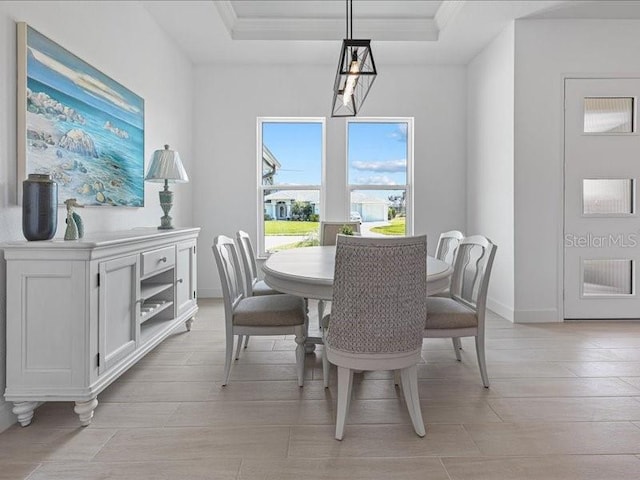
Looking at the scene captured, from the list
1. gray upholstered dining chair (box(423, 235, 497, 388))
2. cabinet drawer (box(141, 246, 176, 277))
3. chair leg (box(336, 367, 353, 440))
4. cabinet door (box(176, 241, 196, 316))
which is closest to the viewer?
chair leg (box(336, 367, 353, 440))

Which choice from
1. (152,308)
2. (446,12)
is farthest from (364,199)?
(152,308)

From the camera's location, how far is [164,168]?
3.33 m

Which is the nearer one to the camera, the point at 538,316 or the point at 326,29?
the point at 538,316

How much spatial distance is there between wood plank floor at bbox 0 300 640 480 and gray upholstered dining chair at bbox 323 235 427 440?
0.29 meters

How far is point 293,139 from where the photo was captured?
17.0 ft

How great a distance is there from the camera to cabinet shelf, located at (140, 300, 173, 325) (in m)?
2.64

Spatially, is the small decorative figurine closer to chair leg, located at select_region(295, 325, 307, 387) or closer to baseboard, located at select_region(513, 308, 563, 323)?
chair leg, located at select_region(295, 325, 307, 387)

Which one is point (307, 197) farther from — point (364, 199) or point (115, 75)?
point (115, 75)

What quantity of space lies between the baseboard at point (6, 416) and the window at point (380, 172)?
386 centimetres

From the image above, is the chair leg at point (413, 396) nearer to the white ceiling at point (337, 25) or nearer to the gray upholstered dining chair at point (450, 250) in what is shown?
the gray upholstered dining chair at point (450, 250)

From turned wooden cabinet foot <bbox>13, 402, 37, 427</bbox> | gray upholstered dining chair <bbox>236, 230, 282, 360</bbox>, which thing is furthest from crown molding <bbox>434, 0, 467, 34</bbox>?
turned wooden cabinet foot <bbox>13, 402, 37, 427</bbox>

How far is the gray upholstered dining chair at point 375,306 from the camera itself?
172 centimetres

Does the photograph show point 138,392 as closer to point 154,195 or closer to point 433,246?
Result: point 154,195

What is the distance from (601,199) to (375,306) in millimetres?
3391
